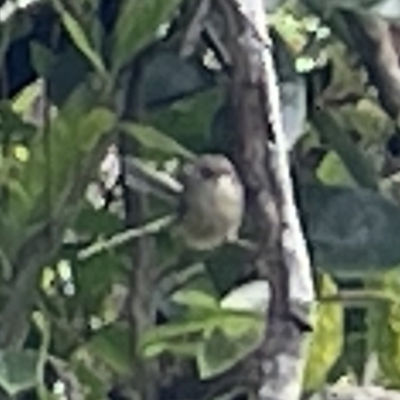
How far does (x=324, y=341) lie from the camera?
0.72 m

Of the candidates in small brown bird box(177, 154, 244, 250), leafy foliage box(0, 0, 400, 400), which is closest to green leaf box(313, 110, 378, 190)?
leafy foliage box(0, 0, 400, 400)

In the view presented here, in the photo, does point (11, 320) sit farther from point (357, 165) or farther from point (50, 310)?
point (357, 165)

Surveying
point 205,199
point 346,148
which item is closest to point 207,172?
point 205,199

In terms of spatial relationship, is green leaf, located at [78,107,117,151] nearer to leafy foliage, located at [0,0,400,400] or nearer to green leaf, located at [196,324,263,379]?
leafy foliage, located at [0,0,400,400]

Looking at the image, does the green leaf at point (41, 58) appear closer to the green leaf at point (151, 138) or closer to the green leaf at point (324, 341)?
the green leaf at point (151, 138)

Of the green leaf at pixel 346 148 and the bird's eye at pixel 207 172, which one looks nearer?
the bird's eye at pixel 207 172

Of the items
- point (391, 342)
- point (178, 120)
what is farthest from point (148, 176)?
point (391, 342)

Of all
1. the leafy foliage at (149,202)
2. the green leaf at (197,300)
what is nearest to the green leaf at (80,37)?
the leafy foliage at (149,202)

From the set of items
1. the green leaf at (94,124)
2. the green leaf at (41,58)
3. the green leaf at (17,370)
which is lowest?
the green leaf at (17,370)

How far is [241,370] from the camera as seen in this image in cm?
69

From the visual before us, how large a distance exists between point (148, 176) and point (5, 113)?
9 cm

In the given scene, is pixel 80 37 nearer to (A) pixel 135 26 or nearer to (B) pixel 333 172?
(A) pixel 135 26

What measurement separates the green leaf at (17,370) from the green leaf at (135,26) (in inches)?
5.4

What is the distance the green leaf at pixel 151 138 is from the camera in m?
0.68
